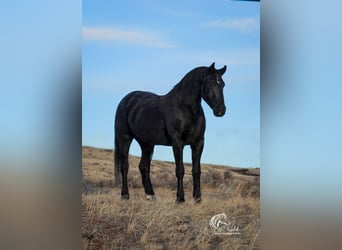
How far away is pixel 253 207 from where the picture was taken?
3945 mm

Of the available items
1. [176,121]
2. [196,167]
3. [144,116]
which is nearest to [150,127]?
[144,116]

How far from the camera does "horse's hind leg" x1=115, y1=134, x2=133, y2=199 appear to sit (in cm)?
390

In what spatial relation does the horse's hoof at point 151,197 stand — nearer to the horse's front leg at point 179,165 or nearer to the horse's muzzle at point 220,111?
the horse's front leg at point 179,165

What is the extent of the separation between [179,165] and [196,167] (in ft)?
0.42

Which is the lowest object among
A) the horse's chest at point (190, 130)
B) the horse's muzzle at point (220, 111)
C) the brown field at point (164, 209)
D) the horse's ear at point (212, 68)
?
the brown field at point (164, 209)

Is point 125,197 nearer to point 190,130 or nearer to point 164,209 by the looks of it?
point 164,209

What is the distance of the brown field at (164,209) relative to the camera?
3.74 m

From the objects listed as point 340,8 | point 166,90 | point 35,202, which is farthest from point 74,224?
point 340,8

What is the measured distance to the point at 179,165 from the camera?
393cm

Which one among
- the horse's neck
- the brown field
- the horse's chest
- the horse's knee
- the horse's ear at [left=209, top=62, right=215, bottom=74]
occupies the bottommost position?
the brown field

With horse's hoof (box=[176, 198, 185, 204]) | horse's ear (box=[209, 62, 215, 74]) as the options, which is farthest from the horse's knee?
horse's ear (box=[209, 62, 215, 74])

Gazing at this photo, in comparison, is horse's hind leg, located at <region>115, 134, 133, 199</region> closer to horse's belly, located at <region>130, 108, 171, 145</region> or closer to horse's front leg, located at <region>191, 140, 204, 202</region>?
horse's belly, located at <region>130, 108, 171, 145</region>

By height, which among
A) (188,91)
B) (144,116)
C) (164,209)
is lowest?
(164,209)

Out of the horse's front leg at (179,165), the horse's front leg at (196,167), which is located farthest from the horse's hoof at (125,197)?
the horse's front leg at (196,167)
